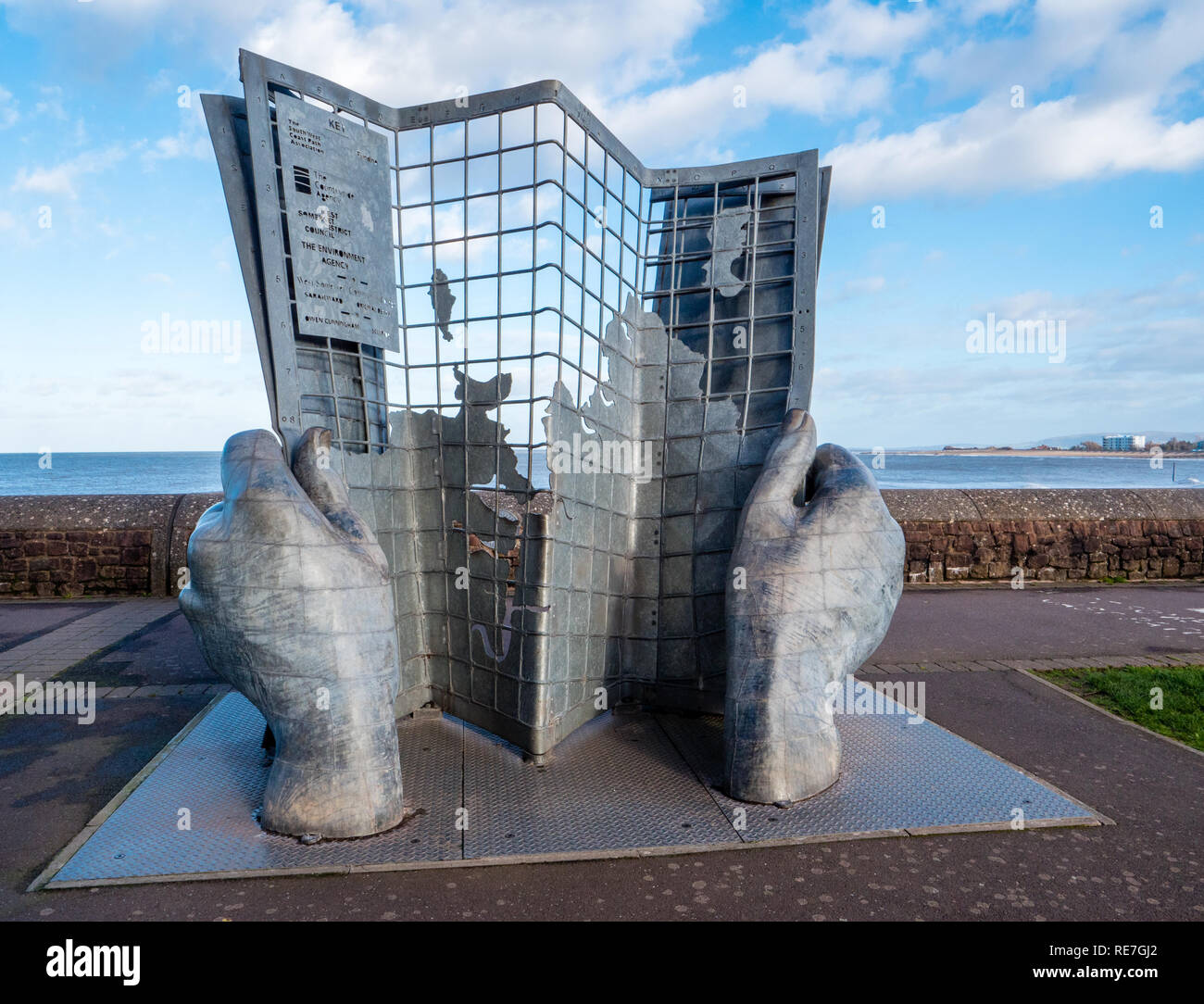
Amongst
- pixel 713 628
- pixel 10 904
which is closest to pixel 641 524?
pixel 713 628

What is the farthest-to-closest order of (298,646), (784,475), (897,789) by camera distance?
(784,475)
(897,789)
(298,646)

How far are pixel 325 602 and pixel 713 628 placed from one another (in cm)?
232

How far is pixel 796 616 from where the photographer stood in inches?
152

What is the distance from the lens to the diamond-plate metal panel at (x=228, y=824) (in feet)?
10.5

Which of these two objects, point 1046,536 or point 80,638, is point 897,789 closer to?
point 80,638

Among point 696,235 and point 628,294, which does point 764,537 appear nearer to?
point 628,294

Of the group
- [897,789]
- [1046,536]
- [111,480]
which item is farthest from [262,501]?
[111,480]

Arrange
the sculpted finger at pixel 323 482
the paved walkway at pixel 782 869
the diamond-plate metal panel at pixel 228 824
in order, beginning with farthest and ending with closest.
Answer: the sculpted finger at pixel 323 482 → the diamond-plate metal panel at pixel 228 824 → the paved walkway at pixel 782 869

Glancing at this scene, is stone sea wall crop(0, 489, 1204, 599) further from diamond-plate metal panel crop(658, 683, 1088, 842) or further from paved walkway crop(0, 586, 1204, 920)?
diamond-plate metal panel crop(658, 683, 1088, 842)

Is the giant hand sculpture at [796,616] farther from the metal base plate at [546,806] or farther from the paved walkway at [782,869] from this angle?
the paved walkway at [782,869]

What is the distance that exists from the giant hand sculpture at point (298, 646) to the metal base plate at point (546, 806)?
0.18 m

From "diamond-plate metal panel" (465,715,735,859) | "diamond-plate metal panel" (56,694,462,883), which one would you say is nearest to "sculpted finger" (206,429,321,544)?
"diamond-plate metal panel" (56,694,462,883)

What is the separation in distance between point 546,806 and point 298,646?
1380mm

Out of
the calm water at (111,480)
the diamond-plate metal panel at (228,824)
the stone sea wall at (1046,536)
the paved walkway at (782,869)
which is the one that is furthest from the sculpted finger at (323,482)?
the calm water at (111,480)
